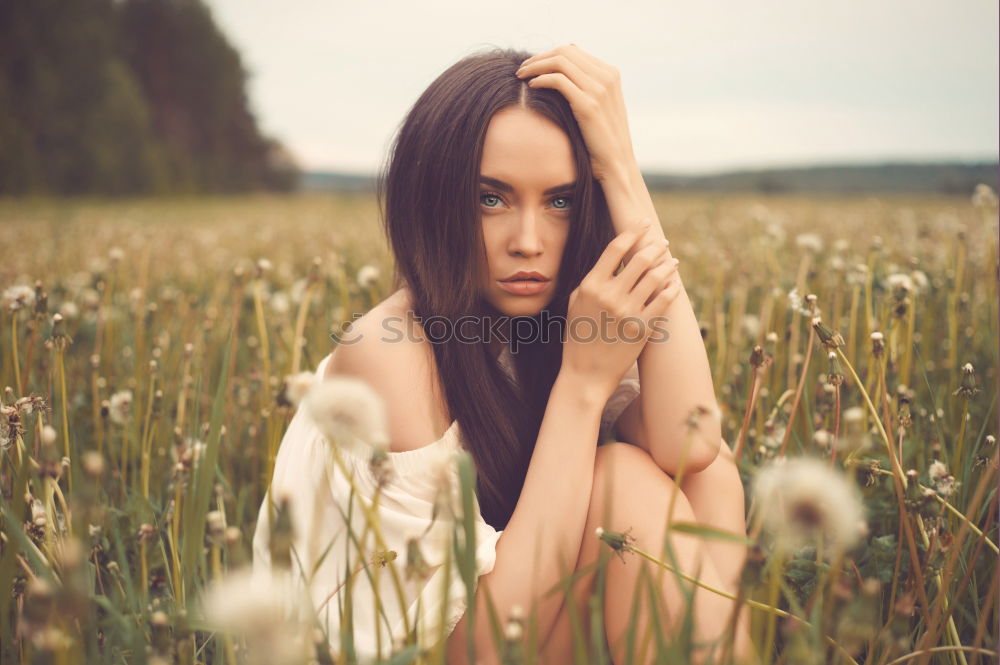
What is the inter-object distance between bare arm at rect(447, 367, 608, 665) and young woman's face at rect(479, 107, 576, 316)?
9.3 inches

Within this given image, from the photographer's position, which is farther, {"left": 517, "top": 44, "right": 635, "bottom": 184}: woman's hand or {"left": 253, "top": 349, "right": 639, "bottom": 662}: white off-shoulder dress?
{"left": 517, "top": 44, "right": 635, "bottom": 184}: woman's hand

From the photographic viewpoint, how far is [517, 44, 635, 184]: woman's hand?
145cm

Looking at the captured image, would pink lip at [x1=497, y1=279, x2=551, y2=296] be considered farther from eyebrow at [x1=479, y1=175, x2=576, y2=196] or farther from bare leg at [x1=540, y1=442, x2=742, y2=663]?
bare leg at [x1=540, y1=442, x2=742, y2=663]

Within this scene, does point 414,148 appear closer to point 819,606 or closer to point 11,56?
point 819,606

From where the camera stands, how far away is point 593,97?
4.89ft

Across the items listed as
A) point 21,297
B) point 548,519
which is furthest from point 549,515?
point 21,297

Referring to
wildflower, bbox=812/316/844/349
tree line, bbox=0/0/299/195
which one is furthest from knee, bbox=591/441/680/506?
tree line, bbox=0/0/299/195

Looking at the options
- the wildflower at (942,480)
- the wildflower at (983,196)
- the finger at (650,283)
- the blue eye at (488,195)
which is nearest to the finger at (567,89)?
the blue eye at (488,195)

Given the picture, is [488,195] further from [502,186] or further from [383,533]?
[383,533]

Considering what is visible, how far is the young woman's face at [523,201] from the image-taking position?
1.37 m

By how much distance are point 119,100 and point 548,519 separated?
806 inches

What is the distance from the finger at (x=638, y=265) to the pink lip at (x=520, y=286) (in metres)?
0.16

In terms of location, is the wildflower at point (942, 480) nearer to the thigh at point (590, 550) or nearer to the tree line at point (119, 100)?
the thigh at point (590, 550)

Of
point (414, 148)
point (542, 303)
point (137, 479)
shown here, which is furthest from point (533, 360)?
point (137, 479)
